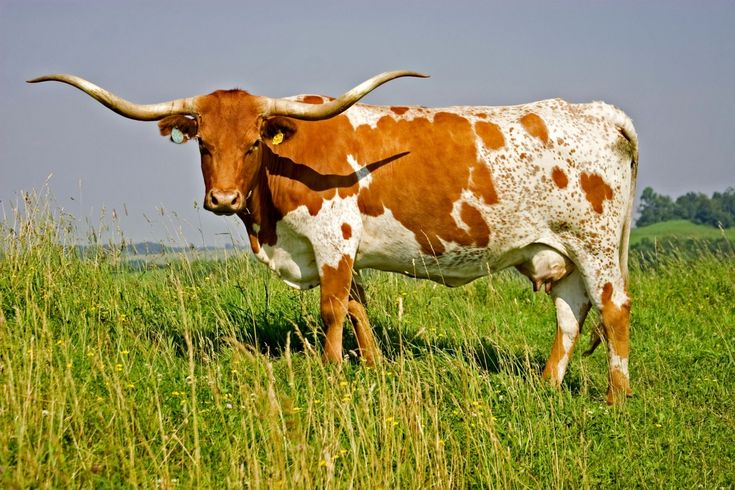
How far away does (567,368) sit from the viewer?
9.09 m

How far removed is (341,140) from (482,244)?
1636mm

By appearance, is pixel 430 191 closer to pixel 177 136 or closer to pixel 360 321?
pixel 360 321

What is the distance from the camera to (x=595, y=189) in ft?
26.7

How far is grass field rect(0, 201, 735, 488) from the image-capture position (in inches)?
202

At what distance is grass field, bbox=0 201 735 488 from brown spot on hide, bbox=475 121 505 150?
52.2 inches

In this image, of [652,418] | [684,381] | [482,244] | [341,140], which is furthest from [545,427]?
[341,140]

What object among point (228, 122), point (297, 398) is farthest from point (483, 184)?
point (297, 398)

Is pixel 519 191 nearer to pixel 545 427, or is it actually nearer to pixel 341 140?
pixel 341 140

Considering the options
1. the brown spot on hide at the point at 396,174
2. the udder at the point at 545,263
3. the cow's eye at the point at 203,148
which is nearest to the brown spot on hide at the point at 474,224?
the brown spot on hide at the point at 396,174

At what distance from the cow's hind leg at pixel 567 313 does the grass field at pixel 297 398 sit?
1.28 feet

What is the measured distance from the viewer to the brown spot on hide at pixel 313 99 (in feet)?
27.6

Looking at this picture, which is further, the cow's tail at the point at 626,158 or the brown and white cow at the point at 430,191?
the cow's tail at the point at 626,158

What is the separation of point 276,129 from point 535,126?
2.41 metres

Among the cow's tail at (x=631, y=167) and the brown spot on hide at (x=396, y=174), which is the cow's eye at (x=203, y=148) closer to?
the brown spot on hide at (x=396, y=174)
